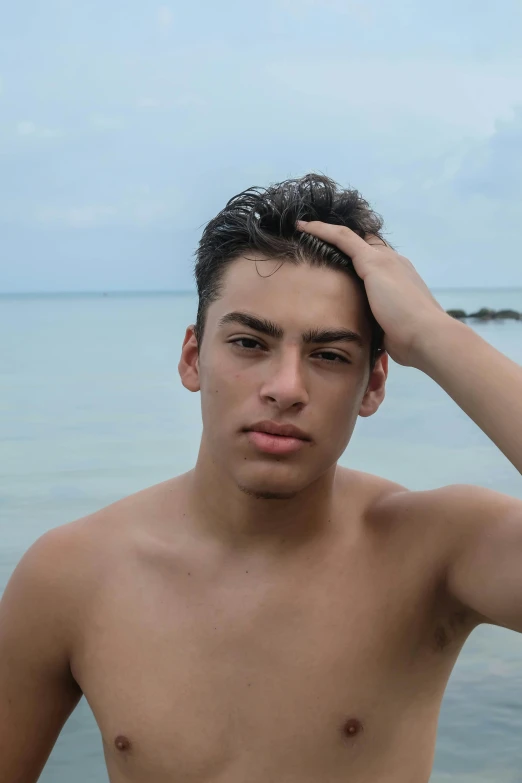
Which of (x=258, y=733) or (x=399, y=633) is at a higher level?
(x=399, y=633)

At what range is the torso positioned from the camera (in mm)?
2145

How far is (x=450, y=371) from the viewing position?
1.92 m

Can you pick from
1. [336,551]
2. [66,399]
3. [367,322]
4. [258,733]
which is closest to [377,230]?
[367,322]

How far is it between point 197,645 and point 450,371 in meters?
0.81

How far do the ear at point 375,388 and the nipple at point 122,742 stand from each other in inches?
34.0

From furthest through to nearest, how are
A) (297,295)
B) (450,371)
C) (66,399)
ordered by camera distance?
(66,399), (297,295), (450,371)

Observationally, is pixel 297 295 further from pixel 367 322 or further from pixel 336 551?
pixel 336 551

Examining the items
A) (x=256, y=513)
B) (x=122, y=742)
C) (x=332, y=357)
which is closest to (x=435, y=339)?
(x=332, y=357)

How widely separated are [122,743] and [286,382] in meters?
0.88

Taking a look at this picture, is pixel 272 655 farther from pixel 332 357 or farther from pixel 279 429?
pixel 332 357

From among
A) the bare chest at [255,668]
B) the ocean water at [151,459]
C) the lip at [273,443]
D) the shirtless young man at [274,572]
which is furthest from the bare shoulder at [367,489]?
the ocean water at [151,459]

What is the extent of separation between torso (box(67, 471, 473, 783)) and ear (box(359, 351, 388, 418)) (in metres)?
0.23

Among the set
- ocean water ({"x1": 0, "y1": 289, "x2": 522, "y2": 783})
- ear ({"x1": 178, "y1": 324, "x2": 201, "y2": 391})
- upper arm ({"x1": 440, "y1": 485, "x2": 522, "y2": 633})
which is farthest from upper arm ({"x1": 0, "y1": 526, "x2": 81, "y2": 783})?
ocean water ({"x1": 0, "y1": 289, "x2": 522, "y2": 783})

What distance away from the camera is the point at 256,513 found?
2232mm
